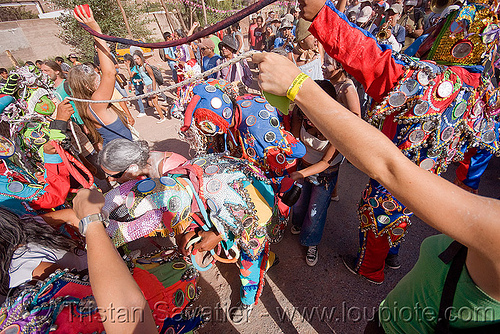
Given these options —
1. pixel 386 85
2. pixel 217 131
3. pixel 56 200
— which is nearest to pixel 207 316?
pixel 217 131

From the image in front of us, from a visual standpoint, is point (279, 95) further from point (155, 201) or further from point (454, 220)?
point (155, 201)

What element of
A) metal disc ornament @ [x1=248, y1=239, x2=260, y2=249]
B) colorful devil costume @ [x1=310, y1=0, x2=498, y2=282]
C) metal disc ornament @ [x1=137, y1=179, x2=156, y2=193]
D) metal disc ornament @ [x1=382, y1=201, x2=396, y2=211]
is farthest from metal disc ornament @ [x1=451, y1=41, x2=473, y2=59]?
metal disc ornament @ [x1=137, y1=179, x2=156, y2=193]

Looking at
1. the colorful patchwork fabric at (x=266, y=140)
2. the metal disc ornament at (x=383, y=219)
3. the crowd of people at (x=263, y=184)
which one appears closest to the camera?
the crowd of people at (x=263, y=184)

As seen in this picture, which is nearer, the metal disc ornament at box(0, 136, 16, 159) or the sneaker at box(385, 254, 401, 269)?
the metal disc ornament at box(0, 136, 16, 159)

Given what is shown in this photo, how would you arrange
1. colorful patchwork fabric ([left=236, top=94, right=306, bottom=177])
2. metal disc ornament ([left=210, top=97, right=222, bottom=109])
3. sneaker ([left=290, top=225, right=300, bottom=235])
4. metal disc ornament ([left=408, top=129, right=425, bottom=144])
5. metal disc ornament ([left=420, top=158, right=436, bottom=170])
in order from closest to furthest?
1. metal disc ornament ([left=408, top=129, right=425, bottom=144])
2. metal disc ornament ([left=420, top=158, right=436, bottom=170])
3. colorful patchwork fabric ([left=236, top=94, right=306, bottom=177])
4. metal disc ornament ([left=210, top=97, right=222, bottom=109])
5. sneaker ([left=290, top=225, right=300, bottom=235])

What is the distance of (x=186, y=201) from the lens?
1.58m

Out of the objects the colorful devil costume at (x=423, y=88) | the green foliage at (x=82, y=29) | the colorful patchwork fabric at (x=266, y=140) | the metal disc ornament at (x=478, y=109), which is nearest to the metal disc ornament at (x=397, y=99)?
the colorful devil costume at (x=423, y=88)

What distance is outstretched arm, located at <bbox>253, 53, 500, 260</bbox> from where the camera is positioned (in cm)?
61

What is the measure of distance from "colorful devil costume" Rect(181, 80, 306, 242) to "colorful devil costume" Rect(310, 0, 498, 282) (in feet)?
2.65

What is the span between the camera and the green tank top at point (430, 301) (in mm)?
775

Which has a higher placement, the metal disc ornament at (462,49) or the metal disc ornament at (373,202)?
the metal disc ornament at (462,49)

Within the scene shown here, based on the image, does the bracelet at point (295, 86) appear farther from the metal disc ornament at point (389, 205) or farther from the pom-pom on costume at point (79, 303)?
the metal disc ornament at point (389, 205)

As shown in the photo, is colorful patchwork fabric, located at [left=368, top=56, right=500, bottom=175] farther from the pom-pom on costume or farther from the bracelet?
the pom-pom on costume

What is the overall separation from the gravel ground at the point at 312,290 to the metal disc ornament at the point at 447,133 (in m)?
1.58
